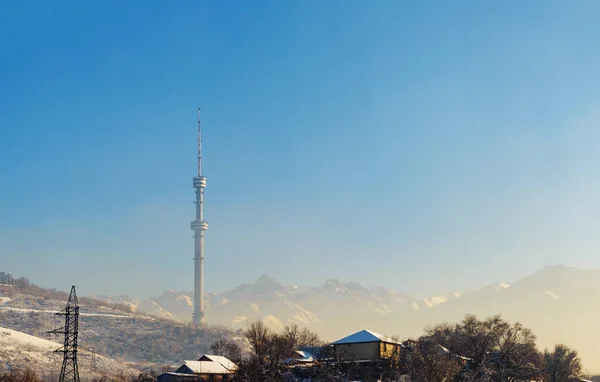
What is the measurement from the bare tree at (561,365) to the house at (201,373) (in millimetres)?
44959

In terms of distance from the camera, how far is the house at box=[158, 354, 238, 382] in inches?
3145

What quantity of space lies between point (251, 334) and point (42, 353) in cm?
4938

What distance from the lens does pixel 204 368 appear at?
82688mm

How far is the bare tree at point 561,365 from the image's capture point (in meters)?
95.4

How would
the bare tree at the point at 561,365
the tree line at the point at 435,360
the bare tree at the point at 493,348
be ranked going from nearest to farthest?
the tree line at the point at 435,360 < the bare tree at the point at 493,348 < the bare tree at the point at 561,365

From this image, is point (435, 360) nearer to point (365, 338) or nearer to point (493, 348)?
point (365, 338)

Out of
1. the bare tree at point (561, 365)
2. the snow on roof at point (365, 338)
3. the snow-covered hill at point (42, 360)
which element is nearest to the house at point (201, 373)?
the snow on roof at point (365, 338)

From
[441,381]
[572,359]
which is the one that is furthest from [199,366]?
[572,359]

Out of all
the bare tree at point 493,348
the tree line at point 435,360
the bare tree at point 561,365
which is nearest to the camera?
the tree line at point 435,360

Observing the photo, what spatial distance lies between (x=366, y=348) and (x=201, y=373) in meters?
20.8

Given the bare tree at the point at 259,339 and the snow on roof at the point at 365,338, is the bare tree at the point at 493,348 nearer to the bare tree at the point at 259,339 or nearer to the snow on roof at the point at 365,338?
the snow on roof at the point at 365,338

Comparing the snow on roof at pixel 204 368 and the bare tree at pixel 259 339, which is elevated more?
the bare tree at pixel 259 339

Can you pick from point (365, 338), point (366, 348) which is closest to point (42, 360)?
point (365, 338)

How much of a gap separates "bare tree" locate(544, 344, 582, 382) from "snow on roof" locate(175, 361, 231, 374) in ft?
149
